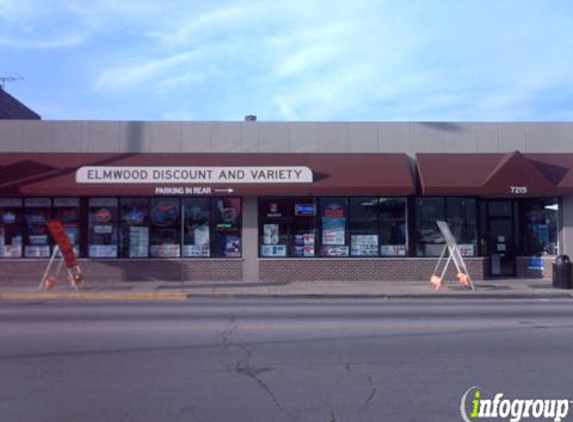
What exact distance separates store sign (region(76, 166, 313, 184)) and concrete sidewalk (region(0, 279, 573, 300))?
129 inches

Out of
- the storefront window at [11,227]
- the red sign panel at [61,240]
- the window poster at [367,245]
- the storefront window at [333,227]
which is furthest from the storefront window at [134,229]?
the window poster at [367,245]

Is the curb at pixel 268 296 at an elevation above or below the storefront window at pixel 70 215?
below

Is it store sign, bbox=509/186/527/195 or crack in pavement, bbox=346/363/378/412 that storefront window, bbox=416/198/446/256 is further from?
crack in pavement, bbox=346/363/378/412

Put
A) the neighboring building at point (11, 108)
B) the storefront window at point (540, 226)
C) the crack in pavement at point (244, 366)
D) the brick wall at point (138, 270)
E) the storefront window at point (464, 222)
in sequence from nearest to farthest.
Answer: the crack in pavement at point (244, 366), the brick wall at point (138, 270), the storefront window at point (464, 222), the storefront window at point (540, 226), the neighboring building at point (11, 108)

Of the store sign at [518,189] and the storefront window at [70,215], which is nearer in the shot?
the store sign at [518,189]

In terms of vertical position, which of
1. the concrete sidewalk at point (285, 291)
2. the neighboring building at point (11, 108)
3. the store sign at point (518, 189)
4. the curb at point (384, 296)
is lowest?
the curb at point (384, 296)

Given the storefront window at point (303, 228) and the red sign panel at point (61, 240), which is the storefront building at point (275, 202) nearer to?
the storefront window at point (303, 228)

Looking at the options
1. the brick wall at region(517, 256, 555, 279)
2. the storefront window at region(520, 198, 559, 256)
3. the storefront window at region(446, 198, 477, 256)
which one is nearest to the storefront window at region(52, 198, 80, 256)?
the storefront window at region(446, 198, 477, 256)

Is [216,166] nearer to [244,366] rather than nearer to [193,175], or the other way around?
[193,175]

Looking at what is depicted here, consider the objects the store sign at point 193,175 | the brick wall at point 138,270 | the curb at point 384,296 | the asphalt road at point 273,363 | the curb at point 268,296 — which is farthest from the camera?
the brick wall at point 138,270

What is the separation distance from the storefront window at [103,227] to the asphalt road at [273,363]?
8.16 metres

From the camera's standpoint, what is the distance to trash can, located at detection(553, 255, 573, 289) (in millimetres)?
21094

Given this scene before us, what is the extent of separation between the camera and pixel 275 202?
2373 centimetres

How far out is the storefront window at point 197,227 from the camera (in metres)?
23.6
